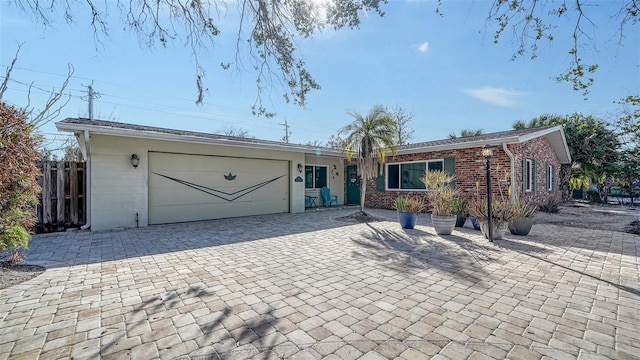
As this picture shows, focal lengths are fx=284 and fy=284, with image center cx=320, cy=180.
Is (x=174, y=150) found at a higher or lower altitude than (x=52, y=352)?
higher

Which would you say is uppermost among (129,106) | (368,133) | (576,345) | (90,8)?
(129,106)

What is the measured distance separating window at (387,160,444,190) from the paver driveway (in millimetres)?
5241

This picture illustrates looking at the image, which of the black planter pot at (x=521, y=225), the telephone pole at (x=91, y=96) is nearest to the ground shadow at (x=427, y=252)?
the black planter pot at (x=521, y=225)

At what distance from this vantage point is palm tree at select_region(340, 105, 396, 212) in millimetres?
8938

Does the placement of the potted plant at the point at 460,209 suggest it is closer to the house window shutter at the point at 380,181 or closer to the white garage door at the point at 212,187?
the house window shutter at the point at 380,181

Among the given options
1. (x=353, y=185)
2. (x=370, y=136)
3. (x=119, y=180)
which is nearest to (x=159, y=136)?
(x=119, y=180)

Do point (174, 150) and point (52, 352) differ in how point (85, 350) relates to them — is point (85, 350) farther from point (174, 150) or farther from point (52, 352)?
point (174, 150)

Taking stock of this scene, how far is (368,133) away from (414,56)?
3867 millimetres

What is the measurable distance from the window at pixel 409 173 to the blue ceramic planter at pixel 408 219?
150 inches

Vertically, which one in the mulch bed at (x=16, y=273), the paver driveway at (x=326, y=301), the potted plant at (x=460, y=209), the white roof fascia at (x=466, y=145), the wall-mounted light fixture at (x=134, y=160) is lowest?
the paver driveway at (x=326, y=301)

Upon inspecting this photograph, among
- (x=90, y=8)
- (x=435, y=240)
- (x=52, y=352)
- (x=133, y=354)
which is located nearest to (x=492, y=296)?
(x=435, y=240)

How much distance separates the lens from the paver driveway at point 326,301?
222cm

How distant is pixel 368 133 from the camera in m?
9.02

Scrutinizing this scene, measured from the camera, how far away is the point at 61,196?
6.94 meters
